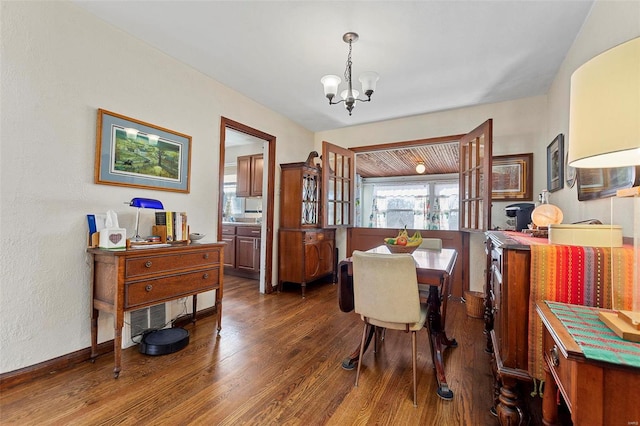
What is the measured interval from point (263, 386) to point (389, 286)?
105cm

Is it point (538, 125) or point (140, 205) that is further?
point (538, 125)

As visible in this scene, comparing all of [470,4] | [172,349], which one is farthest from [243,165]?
[470,4]

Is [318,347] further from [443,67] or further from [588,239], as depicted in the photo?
[443,67]

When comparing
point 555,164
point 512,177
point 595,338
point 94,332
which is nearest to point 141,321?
point 94,332

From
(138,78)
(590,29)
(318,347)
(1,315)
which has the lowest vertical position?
(318,347)

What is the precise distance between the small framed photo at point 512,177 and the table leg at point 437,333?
1997 mm

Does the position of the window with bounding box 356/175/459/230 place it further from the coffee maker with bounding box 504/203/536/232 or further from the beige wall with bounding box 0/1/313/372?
the beige wall with bounding box 0/1/313/372

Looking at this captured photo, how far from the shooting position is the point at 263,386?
1.82m

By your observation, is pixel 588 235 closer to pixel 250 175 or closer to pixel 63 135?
pixel 63 135

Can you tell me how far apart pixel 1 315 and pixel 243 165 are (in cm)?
402

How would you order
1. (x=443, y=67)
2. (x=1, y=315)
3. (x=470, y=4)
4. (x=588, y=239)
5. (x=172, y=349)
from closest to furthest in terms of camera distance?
1. (x=588, y=239)
2. (x=1, y=315)
3. (x=470, y=4)
4. (x=172, y=349)
5. (x=443, y=67)

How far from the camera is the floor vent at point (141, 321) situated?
2311 mm

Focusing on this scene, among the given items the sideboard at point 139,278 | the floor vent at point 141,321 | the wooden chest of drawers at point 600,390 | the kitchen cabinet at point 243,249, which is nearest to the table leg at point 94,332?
the sideboard at point 139,278

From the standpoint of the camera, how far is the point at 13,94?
178 centimetres
